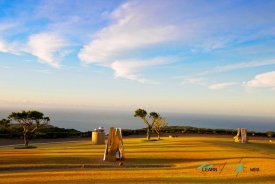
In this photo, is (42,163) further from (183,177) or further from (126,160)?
(183,177)

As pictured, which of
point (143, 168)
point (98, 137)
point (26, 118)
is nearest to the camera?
point (143, 168)

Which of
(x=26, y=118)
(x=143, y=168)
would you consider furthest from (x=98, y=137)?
(x=143, y=168)

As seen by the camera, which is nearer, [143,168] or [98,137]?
[143,168]

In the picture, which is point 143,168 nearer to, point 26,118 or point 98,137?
point 98,137

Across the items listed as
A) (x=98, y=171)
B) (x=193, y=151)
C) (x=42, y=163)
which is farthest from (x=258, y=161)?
(x=42, y=163)

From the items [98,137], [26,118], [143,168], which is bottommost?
[143,168]

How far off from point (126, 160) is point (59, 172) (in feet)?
19.0

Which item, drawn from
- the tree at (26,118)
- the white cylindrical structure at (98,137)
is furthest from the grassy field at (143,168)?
the tree at (26,118)

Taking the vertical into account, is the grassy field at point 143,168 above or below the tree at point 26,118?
below

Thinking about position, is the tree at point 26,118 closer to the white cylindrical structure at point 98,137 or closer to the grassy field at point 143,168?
the white cylindrical structure at point 98,137

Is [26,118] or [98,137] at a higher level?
[26,118]

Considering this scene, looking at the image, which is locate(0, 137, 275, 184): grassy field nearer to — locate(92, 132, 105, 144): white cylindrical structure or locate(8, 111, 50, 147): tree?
locate(92, 132, 105, 144): white cylindrical structure

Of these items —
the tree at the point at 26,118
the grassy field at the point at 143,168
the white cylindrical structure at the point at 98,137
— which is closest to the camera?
the grassy field at the point at 143,168

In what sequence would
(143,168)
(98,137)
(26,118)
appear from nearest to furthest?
(143,168), (26,118), (98,137)
